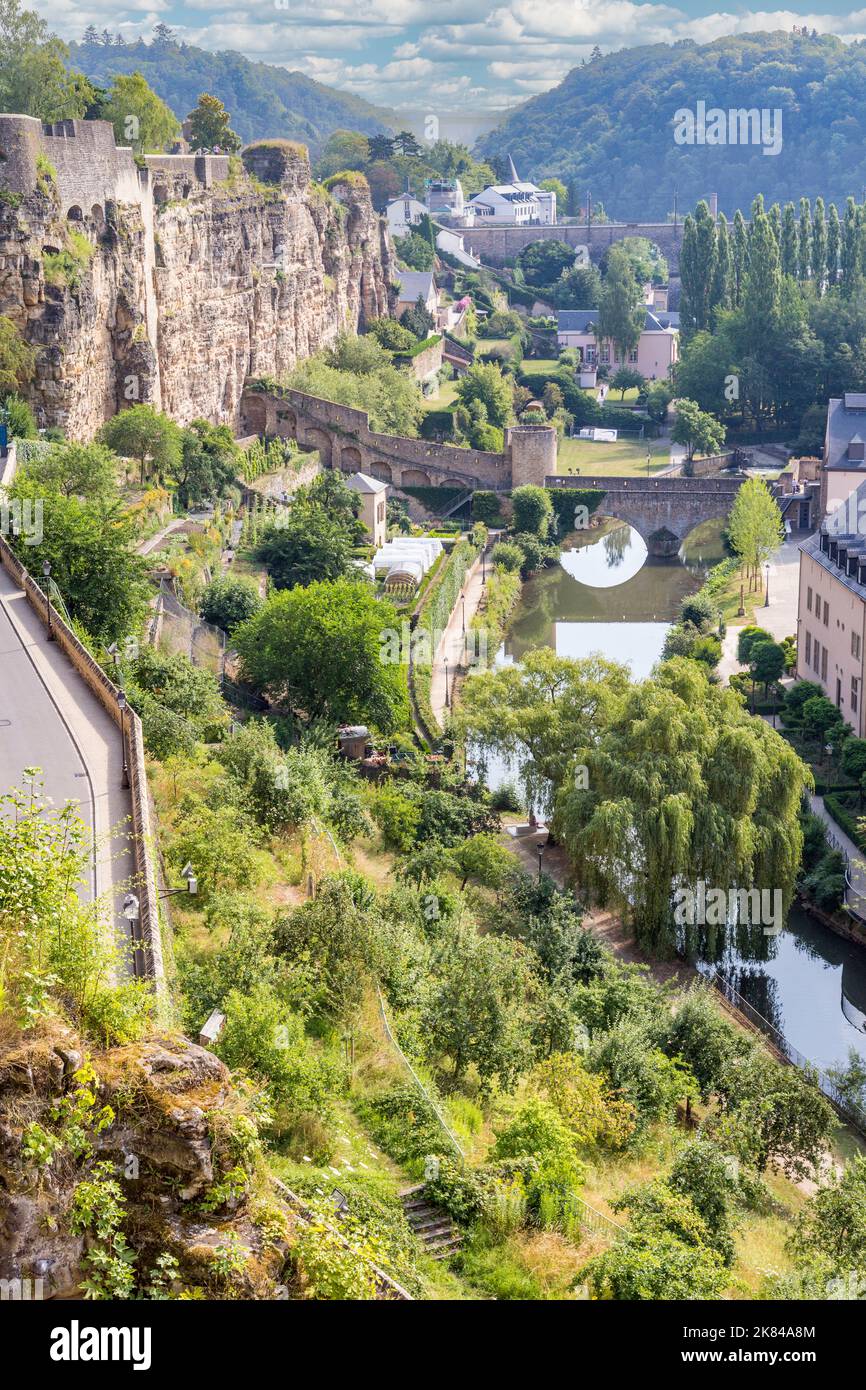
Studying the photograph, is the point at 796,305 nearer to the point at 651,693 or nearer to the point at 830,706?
the point at 830,706

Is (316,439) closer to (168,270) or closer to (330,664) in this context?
(168,270)

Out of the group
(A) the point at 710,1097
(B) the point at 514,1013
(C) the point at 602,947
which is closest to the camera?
(B) the point at 514,1013

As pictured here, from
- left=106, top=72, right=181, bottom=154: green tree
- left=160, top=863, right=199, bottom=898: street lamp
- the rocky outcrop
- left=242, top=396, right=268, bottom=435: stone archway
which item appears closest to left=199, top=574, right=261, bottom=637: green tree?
left=160, top=863, right=199, bottom=898: street lamp

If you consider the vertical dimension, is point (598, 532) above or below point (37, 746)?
below

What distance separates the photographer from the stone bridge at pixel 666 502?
57719mm

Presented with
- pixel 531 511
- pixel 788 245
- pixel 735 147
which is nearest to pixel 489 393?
pixel 531 511

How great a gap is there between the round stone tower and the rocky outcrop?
49.1 m

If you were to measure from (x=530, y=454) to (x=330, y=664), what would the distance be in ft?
89.4

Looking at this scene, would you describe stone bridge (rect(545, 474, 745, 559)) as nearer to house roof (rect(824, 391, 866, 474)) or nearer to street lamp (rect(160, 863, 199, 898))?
house roof (rect(824, 391, 866, 474))

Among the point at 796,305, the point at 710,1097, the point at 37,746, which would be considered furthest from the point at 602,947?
the point at 796,305

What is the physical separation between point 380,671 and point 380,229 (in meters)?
48.7

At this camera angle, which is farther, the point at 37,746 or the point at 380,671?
the point at 380,671

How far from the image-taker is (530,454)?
2312 inches

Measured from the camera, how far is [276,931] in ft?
60.3
